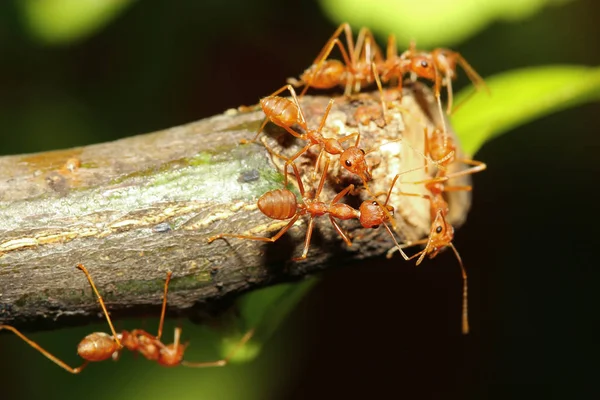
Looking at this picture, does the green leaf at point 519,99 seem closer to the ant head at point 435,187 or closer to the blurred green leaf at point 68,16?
the ant head at point 435,187

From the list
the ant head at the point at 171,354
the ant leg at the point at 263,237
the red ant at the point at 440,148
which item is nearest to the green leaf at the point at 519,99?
the red ant at the point at 440,148

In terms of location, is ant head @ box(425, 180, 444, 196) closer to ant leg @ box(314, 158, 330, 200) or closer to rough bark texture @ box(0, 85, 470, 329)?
rough bark texture @ box(0, 85, 470, 329)

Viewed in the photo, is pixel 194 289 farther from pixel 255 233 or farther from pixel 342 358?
pixel 342 358

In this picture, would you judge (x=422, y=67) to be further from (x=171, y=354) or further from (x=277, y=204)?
(x=171, y=354)

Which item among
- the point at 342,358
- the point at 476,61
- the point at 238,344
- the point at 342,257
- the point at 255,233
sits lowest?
the point at 342,358

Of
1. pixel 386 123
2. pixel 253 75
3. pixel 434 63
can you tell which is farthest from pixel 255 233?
pixel 253 75

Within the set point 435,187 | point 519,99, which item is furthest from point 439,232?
point 519,99
